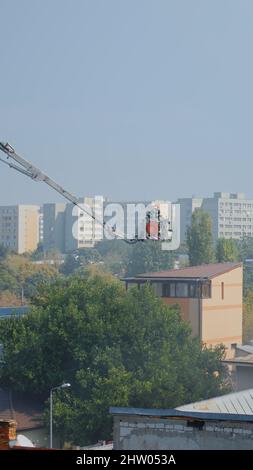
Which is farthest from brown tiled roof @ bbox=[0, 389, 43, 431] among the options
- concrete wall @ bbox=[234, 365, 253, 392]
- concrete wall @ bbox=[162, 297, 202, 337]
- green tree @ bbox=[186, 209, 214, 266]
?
green tree @ bbox=[186, 209, 214, 266]

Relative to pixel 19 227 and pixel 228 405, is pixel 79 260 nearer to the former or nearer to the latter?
pixel 19 227

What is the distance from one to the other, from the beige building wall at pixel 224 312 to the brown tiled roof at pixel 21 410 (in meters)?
7.80

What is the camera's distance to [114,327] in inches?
1079

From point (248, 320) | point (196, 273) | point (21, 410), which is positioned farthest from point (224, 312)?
point (248, 320)

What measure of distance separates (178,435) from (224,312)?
22.2 meters

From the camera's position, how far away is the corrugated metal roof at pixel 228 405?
44.7ft

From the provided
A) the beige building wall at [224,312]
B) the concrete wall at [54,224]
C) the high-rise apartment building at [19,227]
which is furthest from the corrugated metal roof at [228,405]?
the high-rise apartment building at [19,227]

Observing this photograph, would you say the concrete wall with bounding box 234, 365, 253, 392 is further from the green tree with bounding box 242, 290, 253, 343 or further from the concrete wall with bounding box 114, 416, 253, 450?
the green tree with bounding box 242, 290, 253, 343

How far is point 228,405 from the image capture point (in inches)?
555
